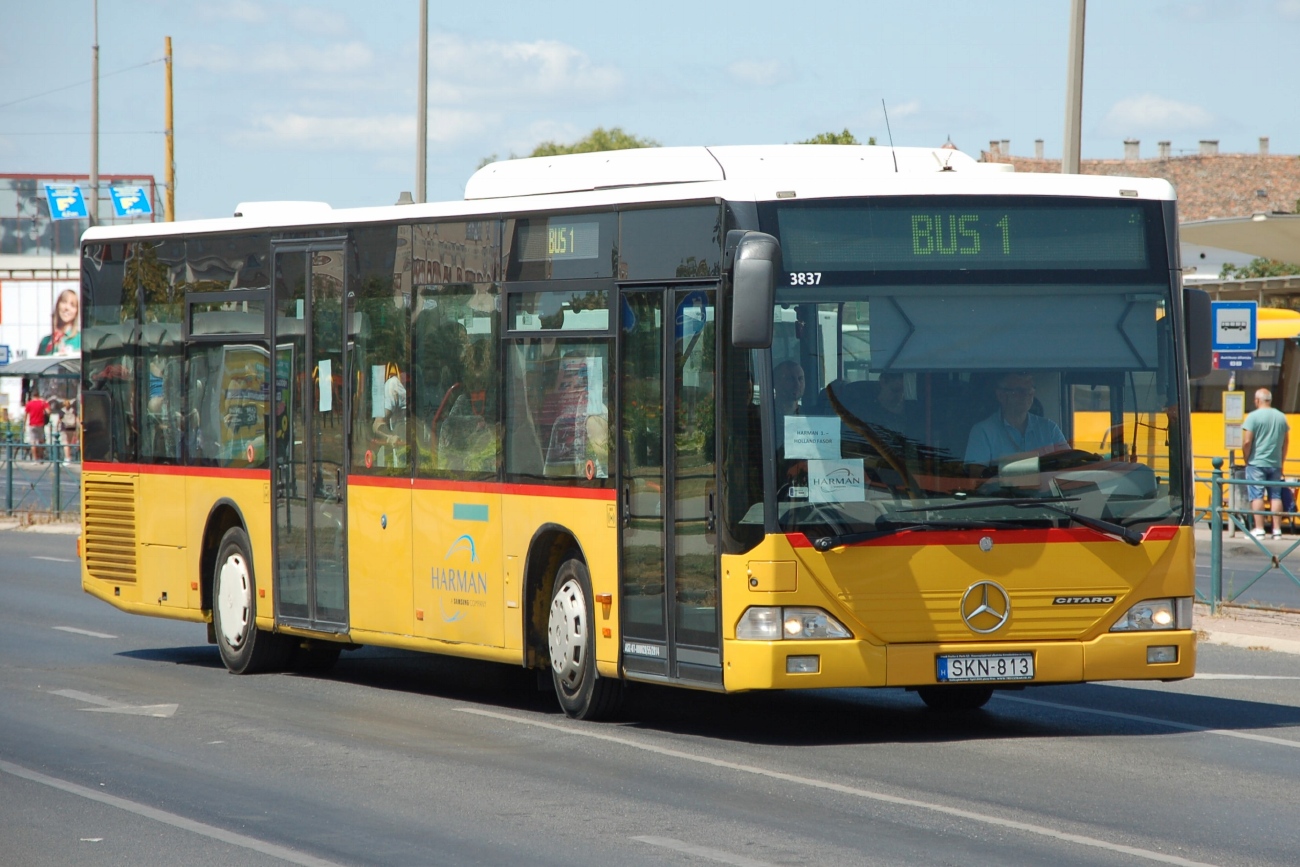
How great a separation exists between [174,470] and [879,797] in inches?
334

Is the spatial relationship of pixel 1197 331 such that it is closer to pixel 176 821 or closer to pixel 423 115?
pixel 176 821

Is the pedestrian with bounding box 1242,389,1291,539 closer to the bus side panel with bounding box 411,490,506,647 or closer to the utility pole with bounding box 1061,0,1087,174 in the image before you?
the utility pole with bounding box 1061,0,1087,174

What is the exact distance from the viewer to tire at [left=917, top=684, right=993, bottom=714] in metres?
12.2

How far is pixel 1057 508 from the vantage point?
34.6ft

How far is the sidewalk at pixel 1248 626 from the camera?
16.1m

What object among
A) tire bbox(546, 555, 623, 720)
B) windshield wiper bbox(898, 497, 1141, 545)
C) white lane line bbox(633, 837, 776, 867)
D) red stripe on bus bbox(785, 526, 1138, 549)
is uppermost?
windshield wiper bbox(898, 497, 1141, 545)

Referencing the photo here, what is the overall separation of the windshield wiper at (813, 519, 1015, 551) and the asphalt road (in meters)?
1.10

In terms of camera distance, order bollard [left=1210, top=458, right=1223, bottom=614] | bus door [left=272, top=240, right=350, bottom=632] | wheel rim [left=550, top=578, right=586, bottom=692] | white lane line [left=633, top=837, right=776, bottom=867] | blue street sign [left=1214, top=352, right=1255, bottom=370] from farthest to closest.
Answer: blue street sign [left=1214, top=352, right=1255, bottom=370], bollard [left=1210, top=458, right=1223, bottom=614], bus door [left=272, top=240, right=350, bottom=632], wheel rim [left=550, top=578, right=586, bottom=692], white lane line [left=633, top=837, right=776, bottom=867]

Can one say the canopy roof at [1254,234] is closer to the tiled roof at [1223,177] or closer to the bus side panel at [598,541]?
the bus side panel at [598,541]

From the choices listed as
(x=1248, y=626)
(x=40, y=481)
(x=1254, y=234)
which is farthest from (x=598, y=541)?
(x=1254, y=234)

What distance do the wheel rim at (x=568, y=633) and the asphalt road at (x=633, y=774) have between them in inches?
13.5

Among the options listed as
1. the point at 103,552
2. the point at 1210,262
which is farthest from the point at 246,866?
the point at 1210,262

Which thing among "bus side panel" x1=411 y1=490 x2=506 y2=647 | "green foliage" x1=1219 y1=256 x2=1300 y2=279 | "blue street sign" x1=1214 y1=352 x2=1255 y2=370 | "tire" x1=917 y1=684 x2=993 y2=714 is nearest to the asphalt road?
"tire" x1=917 y1=684 x2=993 y2=714

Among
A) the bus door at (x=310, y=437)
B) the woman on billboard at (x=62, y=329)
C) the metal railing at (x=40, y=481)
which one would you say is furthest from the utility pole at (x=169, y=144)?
the woman on billboard at (x=62, y=329)
